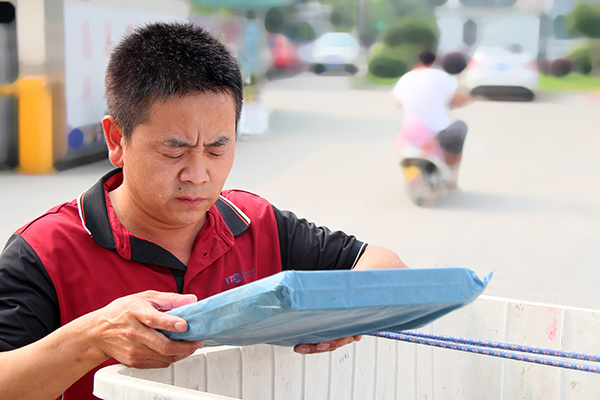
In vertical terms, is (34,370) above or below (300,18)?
below

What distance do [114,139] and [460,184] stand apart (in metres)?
5.83

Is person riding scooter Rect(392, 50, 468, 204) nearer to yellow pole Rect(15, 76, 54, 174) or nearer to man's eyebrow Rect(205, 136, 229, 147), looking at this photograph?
yellow pole Rect(15, 76, 54, 174)

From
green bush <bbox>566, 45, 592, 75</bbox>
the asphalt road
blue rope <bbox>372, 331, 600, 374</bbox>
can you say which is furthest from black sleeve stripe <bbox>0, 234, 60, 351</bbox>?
green bush <bbox>566, 45, 592, 75</bbox>

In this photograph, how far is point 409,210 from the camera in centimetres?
589

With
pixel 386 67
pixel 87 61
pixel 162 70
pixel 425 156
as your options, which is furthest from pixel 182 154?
pixel 386 67

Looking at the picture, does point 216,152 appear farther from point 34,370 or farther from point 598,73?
point 598,73

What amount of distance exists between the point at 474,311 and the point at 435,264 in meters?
2.83

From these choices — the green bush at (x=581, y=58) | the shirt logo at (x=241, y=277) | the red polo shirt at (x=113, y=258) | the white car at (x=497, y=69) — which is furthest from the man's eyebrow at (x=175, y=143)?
the green bush at (x=581, y=58)

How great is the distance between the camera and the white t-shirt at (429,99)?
5699 millimetres

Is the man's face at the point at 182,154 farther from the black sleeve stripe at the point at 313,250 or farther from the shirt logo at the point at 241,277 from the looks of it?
the black sleeve stripe at the point at 313,250

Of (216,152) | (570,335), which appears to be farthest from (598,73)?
(216,152)

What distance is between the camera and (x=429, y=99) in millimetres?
5711

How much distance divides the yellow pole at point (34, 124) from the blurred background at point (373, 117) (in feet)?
0.05

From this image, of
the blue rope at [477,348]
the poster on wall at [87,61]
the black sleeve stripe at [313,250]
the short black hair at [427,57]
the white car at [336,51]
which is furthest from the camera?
the white car at [336,51]
